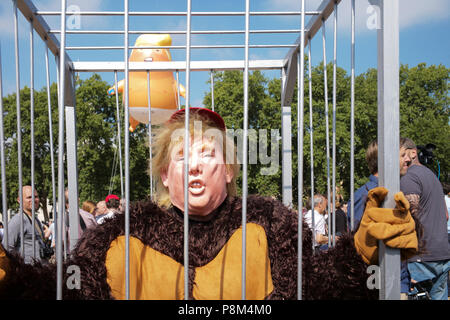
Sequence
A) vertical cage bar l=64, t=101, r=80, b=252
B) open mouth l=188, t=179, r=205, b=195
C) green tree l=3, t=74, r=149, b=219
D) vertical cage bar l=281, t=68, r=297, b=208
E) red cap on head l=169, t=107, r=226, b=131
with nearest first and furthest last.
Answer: open mouth l=188, t=179, r=205, b=195
red cap on head l=169, t=107, r=226, b=131
vertical cage bar l=64, t=101, r=80, b=252
vertical cage bar l=281, t=68, r=297, b=208
green tree l=3, t=74, r=149, b=219

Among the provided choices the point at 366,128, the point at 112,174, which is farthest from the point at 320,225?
the point at 366,128

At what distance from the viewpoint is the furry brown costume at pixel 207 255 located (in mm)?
1462

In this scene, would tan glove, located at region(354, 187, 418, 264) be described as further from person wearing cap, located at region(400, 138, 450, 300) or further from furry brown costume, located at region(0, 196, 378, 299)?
person wearing cap, located at region(400, 138, 450, 300)

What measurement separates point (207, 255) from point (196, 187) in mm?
253

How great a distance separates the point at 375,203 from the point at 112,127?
56.0 ft

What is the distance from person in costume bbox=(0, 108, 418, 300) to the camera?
146cm

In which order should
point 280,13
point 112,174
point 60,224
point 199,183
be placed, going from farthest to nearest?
point 112,174
point 280,13
point 199,183
point 60,224

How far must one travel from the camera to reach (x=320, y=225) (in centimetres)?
476

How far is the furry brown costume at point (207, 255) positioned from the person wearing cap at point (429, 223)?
4.51 ft

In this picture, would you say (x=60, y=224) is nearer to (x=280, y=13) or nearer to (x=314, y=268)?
(x=314, y=268)

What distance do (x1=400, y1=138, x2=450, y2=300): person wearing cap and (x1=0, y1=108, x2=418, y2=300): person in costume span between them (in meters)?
1.39

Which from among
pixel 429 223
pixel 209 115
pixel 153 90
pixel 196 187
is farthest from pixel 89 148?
pixel 196 187

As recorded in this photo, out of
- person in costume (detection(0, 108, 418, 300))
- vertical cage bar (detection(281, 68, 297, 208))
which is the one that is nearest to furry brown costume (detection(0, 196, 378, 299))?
person in costume (detection(0, 108, 418, 300))
